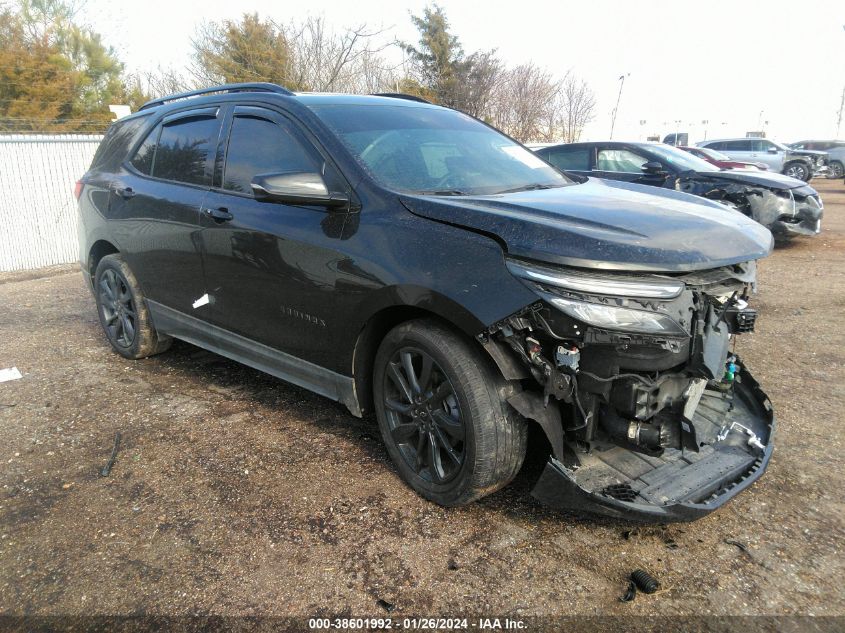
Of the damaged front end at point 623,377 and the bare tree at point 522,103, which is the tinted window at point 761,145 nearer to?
the bare tree at point 522,103

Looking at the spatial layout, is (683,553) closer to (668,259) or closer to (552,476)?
(552,476)

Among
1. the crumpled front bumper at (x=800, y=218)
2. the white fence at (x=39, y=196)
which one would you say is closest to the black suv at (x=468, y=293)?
the crumpled front bumper at (x=800, y=218)

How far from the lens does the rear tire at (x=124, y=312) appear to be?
15.1 feet

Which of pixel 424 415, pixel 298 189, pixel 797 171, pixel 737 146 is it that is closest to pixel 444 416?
pixel 424 415

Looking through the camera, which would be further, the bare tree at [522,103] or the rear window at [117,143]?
the bare tree at [522,103]

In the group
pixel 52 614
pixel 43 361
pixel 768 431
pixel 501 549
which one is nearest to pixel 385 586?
pixel 501 549

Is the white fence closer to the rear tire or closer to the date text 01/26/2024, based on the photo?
the rear tire

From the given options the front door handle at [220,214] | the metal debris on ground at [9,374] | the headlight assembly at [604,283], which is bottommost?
the metal debris on ground at [9,374]

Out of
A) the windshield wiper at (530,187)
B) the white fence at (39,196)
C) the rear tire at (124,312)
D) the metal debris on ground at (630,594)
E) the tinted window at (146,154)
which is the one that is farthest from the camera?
the white fence at (39,196)

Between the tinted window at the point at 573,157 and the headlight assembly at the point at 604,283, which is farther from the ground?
the tinted window at the point at 573,157

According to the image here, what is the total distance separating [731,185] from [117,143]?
773cm

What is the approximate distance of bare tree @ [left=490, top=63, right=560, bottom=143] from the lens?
2816 centimetres

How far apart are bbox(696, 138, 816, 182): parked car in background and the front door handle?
2497 cm

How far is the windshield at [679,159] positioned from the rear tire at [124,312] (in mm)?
7240
